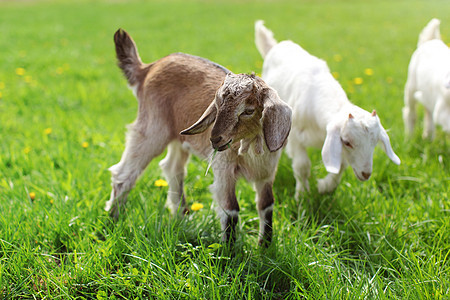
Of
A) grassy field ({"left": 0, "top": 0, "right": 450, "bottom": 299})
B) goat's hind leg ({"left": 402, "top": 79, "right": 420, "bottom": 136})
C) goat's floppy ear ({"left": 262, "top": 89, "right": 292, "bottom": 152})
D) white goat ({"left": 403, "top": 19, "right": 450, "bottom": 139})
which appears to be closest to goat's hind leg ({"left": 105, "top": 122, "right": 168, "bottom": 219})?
grassy field ({"left": 0, "top": 0, "right": 450, "bottom": 299})

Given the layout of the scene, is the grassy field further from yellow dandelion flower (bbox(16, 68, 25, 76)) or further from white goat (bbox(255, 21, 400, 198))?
white goat (bbox(255, 21, 400, 198))

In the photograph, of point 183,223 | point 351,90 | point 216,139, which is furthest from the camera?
point 351,90

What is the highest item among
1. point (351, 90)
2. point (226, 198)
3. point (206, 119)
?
point (206, 119)

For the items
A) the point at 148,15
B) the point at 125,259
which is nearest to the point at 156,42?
the point at 148,15

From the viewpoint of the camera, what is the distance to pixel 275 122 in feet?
6.10

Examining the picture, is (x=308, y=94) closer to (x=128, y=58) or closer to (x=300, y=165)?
(x=300, y=165)

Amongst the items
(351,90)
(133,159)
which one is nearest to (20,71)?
(133,159)

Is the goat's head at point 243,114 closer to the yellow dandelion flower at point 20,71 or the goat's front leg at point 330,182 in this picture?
the goat's front leg at point 330,182

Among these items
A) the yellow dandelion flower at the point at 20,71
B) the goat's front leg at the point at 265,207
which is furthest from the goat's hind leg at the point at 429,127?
the yellow dandelion flower at the point at 20,71

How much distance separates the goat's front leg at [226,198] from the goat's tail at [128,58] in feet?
3.28

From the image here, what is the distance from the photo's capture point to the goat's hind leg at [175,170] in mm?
2976

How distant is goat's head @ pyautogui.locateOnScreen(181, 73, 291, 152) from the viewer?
1.84 metres

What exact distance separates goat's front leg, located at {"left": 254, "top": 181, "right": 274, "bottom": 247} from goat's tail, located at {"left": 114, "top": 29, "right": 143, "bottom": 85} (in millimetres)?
1157

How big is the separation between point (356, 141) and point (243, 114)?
2.71 ft
